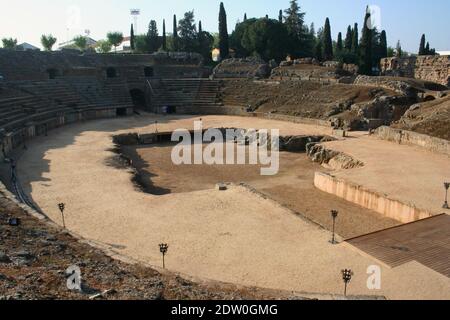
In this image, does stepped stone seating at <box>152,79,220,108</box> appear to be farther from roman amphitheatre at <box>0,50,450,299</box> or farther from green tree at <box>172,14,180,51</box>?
green tree at <box>172,14,180,51</box>

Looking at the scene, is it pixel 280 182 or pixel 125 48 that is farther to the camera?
pixel 125 48

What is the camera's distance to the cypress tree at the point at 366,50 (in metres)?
46.3

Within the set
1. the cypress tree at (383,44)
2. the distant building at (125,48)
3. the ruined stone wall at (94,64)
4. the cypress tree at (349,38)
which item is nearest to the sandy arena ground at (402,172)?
the ruined stone wall at (94,64)

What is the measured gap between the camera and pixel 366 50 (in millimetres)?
47312

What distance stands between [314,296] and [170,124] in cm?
3022

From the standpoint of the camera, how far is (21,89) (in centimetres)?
3909

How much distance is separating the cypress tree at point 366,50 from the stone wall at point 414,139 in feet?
65.9

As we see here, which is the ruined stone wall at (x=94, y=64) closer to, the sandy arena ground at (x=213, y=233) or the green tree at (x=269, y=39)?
the green tree at (x=269, y=39)

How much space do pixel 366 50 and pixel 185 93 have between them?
20.5 metres

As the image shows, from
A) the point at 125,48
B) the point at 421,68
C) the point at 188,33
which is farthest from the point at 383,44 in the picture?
the point at 125,48

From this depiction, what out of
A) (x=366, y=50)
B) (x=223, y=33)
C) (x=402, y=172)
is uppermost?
(x=223, y=33)

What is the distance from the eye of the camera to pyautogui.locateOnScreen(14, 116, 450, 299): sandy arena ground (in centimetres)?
1073

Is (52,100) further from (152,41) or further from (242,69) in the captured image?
(152,41)

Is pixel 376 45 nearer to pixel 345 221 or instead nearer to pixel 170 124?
pixel 170 124
